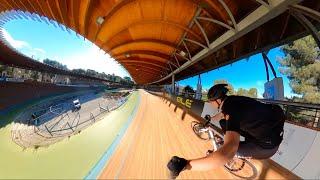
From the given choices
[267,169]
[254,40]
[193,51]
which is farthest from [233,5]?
[193,51]

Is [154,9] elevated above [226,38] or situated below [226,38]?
above

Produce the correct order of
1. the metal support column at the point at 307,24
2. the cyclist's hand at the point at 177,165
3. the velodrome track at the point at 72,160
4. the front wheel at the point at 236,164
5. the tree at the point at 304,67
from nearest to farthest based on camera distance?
the cyclist's hand at the point at 177,165, the velodrome track at the point at 72,160, the front wheel at the point at 236,164, the metal support column at the point at 307,24, the tree at the point at 304,67

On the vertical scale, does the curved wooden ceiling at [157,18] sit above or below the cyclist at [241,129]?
above

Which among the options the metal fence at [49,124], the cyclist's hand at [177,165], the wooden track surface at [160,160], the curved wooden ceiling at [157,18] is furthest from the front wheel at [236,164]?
the metal fence at [49,124]

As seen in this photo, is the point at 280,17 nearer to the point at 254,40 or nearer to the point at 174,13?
the point at 254,40

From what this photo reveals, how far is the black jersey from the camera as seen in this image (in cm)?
316

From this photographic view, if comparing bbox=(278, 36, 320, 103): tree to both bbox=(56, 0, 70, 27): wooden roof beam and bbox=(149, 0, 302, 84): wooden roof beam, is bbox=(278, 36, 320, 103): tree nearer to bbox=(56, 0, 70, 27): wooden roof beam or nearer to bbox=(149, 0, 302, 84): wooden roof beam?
bbox=(149, 0, 302, 84): wooden roof beam

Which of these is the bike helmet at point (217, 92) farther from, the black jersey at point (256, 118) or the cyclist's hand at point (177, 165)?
the cyclist's hand at point (177, 165)

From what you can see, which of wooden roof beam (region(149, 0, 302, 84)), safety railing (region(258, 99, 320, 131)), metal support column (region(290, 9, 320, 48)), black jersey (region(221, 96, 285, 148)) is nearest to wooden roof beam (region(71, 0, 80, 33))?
wooden roof beam (region(149, 0, 302, 84))

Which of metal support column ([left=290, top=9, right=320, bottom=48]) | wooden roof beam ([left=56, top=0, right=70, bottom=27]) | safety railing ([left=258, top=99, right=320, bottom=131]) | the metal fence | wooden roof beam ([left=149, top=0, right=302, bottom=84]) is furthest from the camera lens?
the metal fence

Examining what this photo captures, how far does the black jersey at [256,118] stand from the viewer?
3.16 metres

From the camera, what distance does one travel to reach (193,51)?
1873cm

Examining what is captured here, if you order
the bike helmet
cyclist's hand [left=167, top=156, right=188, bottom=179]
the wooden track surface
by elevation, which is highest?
the bike helmet

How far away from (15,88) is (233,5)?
114 feet
